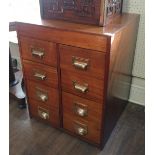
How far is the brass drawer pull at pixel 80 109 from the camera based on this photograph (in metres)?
1.16

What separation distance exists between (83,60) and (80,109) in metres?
0.34

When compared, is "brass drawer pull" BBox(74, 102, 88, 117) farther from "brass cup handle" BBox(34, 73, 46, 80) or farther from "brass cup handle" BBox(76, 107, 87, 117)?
"brass cup handle" BBox(34, 73, 46, 80)

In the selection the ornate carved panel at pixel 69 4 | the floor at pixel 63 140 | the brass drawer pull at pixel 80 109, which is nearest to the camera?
the ornate carved panel at pixel 69 4

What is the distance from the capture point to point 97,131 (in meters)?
1.20

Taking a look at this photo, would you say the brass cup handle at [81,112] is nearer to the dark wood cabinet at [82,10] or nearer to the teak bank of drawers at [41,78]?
the teak bank of drawers at [41,78]

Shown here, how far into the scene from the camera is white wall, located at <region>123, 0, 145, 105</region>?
50.9 inches

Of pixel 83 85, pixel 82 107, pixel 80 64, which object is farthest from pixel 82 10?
pixel 82 107

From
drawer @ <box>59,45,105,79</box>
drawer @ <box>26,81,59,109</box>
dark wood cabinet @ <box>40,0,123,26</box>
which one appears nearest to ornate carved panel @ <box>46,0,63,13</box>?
dark wood cabinet @ <box>40,0,123,26</box>

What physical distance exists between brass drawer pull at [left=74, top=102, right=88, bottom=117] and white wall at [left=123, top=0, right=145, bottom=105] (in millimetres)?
617

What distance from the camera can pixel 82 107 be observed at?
116 centimetres

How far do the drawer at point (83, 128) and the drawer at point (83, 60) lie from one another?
0.37 m

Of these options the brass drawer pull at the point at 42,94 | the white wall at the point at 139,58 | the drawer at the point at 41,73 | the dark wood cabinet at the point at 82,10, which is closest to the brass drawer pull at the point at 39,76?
the drawer at the point at 41,73
